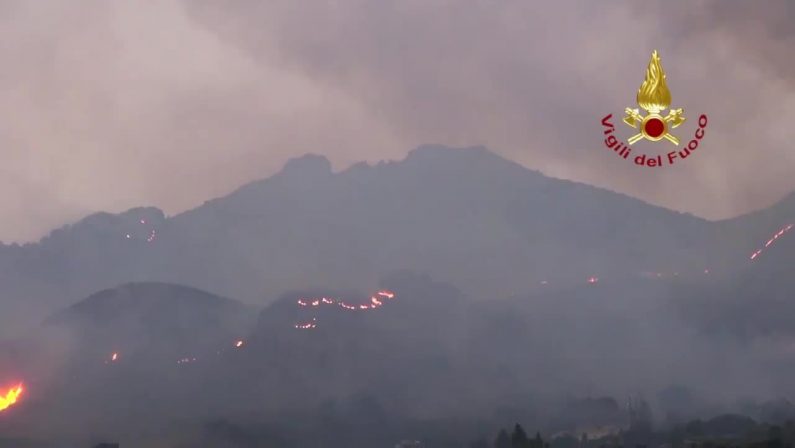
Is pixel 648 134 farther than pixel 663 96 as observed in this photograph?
No

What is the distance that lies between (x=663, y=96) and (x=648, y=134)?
37.2 feet

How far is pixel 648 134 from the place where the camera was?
116 m

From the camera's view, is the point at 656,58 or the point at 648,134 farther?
the point at 656,58

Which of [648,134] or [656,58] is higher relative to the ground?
[656,58]

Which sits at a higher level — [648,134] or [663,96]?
[663,96]

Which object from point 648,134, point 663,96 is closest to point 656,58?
point 663,96

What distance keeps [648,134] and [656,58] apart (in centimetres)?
1805

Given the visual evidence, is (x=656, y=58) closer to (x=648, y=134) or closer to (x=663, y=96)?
(x=663, y=96)

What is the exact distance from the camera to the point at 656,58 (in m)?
129

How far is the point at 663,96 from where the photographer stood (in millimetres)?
124562
